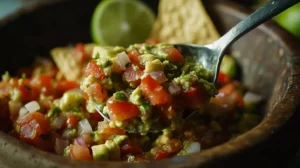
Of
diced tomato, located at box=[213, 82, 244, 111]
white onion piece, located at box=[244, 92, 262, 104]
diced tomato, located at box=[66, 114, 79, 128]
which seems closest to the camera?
diced tomato, located at box=[66, 114, 79, 128]

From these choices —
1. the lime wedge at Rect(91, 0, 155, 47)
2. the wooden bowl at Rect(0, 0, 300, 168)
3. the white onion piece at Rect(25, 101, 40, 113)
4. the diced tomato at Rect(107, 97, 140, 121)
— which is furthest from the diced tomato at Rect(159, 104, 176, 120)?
the lime wedge at Rect(91, 0, 155, 47)

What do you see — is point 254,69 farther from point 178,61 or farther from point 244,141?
point 244,141

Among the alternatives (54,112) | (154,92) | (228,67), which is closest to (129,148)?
(154,92)

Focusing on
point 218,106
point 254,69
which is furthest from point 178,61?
point 254,69

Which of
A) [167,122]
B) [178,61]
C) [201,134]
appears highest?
[178,61]

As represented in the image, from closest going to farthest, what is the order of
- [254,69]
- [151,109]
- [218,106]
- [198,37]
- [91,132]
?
[151,109]
[91,132]
[218,106]
[254,69]
[198,37]

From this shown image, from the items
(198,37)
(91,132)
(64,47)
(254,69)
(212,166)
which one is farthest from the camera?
(64,47)

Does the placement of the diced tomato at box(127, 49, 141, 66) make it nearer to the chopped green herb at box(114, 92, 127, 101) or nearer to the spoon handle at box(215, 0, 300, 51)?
the chopped green herb at box(114, 92, 127, 101)
